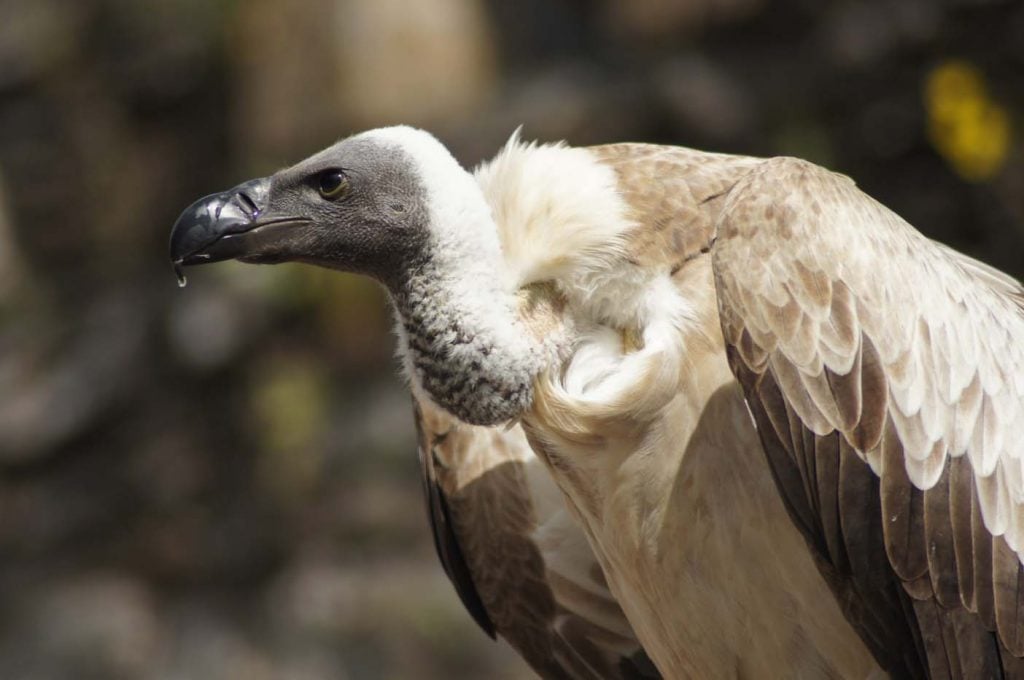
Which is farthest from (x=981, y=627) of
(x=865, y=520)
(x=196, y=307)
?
(x=196, y=307)

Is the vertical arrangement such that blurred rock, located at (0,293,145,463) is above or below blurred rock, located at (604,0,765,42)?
below

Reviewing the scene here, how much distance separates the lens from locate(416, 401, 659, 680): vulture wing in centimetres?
439

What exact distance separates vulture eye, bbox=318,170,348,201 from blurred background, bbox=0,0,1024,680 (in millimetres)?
5450

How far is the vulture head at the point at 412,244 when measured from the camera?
3.55 meters

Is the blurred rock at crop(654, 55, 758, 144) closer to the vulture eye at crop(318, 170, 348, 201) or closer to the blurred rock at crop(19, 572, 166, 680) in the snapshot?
the blurred rock at crop(19, 572, 166, 680)

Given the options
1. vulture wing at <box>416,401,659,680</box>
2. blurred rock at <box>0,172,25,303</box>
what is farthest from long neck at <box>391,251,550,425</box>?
blurred rock at <box>0,172,25,303</box>

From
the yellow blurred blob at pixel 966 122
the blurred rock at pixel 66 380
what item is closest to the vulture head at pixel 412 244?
the yellow blurred blob at pixel 966 122

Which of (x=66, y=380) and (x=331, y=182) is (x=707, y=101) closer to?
(x=66, y=380)

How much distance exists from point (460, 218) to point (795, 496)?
101 centimetres

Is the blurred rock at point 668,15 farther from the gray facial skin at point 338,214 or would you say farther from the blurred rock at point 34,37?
the gray facial skin at point 338,214

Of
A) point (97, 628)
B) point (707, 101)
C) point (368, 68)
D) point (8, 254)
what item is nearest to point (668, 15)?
point (707, 101)

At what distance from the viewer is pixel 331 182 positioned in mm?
3709

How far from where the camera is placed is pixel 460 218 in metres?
3.62

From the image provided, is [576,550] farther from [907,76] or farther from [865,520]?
[907,76]
